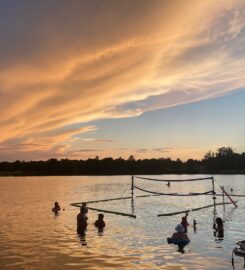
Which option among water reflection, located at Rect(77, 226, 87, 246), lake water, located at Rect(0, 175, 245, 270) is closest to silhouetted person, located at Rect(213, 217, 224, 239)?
lake water, located at Rect(0, 175, 245, 270)

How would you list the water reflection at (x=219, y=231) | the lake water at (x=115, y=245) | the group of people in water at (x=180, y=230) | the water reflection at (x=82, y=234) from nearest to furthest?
the lake water at (x=115, y=245)
the group of people in water at (x=180, y=230)
the water reflection at (x=82, y=234)
the water reflection at (x=219, y=231)

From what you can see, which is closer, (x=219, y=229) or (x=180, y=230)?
(x=180, y=230)

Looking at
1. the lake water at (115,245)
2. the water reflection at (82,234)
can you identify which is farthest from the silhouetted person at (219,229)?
the water reflection at (82,234)

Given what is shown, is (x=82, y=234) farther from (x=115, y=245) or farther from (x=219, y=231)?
(x=219, y=231)

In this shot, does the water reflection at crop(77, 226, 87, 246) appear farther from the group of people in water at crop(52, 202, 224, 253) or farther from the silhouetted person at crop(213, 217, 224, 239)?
the silhouetted person at crop(213, 217, 224, 239)

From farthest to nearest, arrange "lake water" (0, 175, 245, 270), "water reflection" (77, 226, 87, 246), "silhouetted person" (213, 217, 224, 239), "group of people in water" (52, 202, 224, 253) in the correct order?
"silhouetted person" (213, 217, 224, 239), "water reflection" (77, 226, 87, 246), "group of people in water" (52, 202, 224, 253), "lake water" (0, 175, 245, 270)

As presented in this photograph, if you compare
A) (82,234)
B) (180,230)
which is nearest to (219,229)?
(180,230)

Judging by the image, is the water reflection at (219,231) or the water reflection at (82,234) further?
the water reflection at (219,231)

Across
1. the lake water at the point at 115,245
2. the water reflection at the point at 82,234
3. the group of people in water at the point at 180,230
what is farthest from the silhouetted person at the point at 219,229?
the water reflection at the point at 82,234

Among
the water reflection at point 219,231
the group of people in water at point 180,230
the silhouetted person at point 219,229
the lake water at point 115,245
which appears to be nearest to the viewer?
the lake water at point 115,245

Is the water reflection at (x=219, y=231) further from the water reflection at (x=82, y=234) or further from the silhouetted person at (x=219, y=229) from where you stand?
the water reflection at (x=82, y=234)

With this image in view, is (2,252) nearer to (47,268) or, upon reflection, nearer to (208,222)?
(47,268)

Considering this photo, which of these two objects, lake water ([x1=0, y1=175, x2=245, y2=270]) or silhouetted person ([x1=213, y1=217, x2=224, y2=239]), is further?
silhouetted person ([x1=213, y1=217, x2=224, y2=239])

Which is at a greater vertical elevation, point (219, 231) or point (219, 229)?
point (219, 229)
